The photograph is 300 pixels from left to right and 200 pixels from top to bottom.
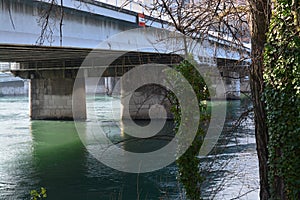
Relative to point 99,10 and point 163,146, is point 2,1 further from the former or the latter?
point 163,146

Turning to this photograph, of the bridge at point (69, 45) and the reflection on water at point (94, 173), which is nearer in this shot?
the bridge at point (69, 45)

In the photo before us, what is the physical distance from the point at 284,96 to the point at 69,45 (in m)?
9.50

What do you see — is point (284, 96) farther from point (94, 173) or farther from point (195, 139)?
point (94, 173)

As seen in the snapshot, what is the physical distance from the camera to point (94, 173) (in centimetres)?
1223

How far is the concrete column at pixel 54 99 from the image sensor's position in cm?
2745

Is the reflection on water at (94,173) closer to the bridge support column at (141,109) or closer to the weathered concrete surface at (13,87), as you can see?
the bridge support column at (141,109)

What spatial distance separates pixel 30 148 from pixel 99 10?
6857 millimetres

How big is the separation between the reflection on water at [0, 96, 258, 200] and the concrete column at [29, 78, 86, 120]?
8.12m

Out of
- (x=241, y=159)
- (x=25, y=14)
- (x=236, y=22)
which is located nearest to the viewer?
(x=236, y=22)

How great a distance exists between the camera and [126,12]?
15.4 meters

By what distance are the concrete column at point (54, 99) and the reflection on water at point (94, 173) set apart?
812 cm

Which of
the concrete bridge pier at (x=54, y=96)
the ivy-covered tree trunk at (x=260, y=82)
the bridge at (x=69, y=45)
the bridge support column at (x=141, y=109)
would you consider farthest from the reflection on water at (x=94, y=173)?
the concrete bridge pier at (x=54, y=96)

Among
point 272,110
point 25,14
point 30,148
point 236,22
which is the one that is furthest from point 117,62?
point 272,110

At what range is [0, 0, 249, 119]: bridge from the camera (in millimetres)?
8502
